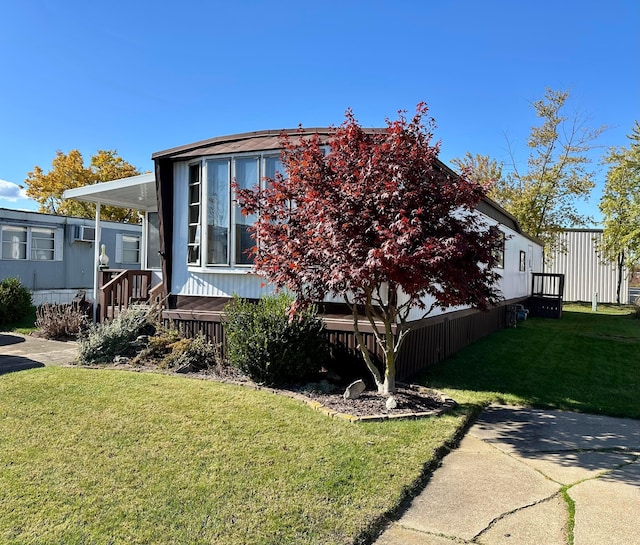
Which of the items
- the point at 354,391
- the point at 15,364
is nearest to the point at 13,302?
the point at 15,364

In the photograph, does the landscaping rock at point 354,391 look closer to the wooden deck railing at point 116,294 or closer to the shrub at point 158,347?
the shrub at point 158,347

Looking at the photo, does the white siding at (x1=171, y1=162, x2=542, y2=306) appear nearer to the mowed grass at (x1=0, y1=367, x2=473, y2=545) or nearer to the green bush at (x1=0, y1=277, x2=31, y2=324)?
the mowed grass at (x1=0, y1=367, x2=473, y2=545)

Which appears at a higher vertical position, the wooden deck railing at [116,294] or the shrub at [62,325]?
the wooden deck railing at [116,294]

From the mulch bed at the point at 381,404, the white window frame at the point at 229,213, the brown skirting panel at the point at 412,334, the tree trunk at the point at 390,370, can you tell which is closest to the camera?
the mulch bed at the point at 381,404

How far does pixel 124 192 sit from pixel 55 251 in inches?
375

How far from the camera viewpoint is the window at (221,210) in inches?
286

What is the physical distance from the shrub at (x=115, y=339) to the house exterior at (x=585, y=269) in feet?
73.7

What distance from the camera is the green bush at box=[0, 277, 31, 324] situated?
11523 mm

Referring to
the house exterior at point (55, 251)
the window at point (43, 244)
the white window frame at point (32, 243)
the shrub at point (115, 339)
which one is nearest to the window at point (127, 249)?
the house exterior at point (55, 251)

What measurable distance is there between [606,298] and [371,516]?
26.0 m

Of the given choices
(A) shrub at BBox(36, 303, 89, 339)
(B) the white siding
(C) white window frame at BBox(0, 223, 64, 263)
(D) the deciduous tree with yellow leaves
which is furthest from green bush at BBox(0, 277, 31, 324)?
(D) the deciduous tree with yellow leaves

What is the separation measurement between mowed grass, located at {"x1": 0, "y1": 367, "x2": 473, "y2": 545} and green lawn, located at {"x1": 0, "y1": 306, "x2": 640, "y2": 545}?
12 mm

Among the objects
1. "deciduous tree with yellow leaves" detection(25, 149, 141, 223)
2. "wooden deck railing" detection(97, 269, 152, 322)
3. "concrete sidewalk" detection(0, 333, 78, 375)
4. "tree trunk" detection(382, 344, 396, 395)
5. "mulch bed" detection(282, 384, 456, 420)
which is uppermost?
"deciduous tree with yellow leaves" detection(25, 149, 141, 223)

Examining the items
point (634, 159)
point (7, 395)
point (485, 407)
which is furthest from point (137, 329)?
point (634, 159)
